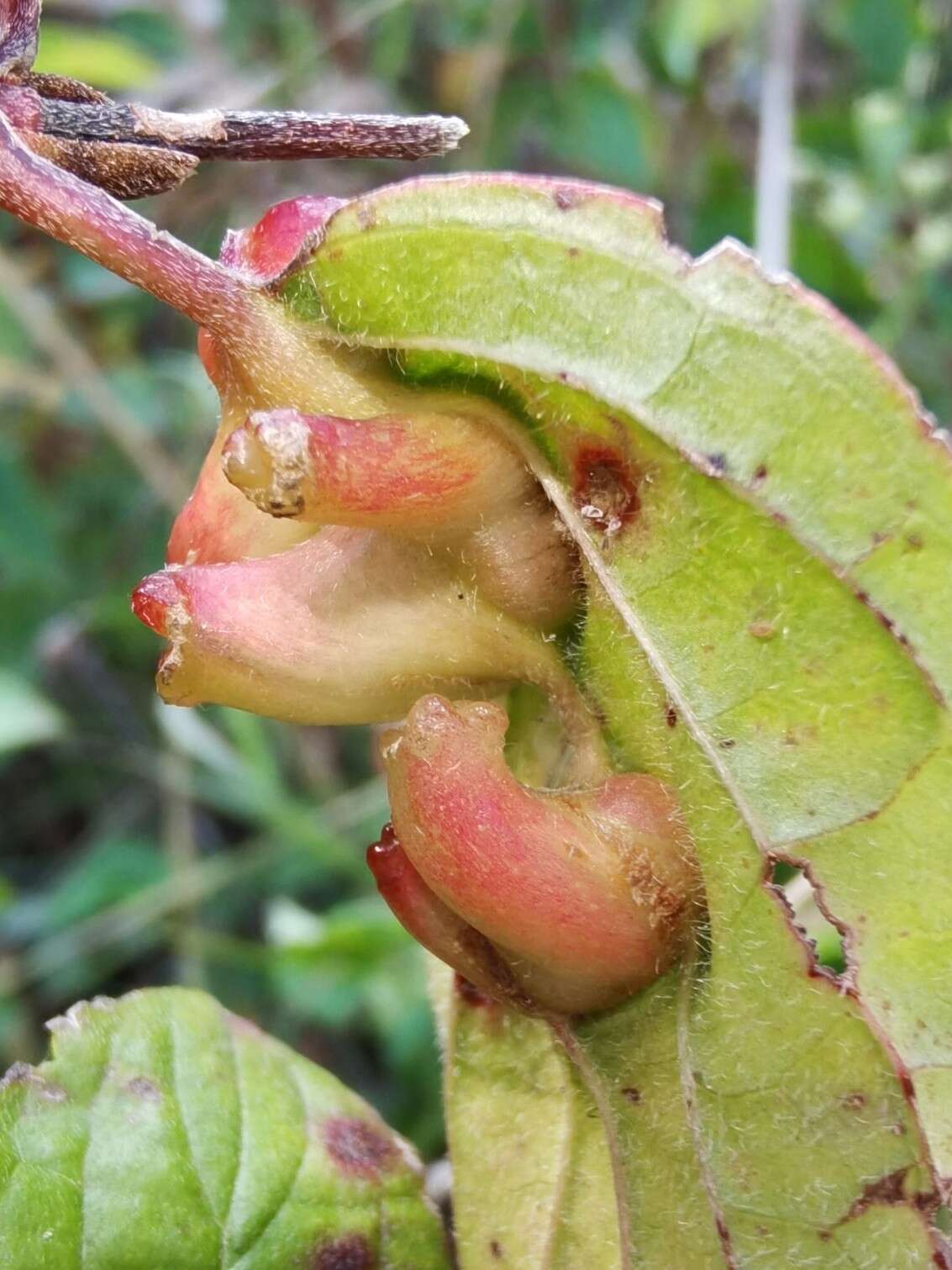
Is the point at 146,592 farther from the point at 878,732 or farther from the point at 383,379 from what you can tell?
the point at 878,732

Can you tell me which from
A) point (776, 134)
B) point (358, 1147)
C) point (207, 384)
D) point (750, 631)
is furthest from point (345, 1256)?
point (776, 134)

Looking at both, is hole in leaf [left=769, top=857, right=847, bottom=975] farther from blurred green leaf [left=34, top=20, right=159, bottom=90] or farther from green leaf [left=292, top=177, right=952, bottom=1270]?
blurred green leaf [left=34, top=20, right=159, bottom=90]

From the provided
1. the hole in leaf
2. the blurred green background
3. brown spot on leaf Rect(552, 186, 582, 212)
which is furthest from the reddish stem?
the blurred green background

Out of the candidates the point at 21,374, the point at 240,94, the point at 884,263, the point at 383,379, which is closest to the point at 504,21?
the point at 240,94

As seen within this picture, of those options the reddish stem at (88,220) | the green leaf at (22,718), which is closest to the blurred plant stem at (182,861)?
the green leaf at (22,718)

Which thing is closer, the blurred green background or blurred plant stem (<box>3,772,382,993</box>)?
blurred plant stem (<box>3,772,382,993</box>)

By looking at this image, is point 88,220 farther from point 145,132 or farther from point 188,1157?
point 188,1157
